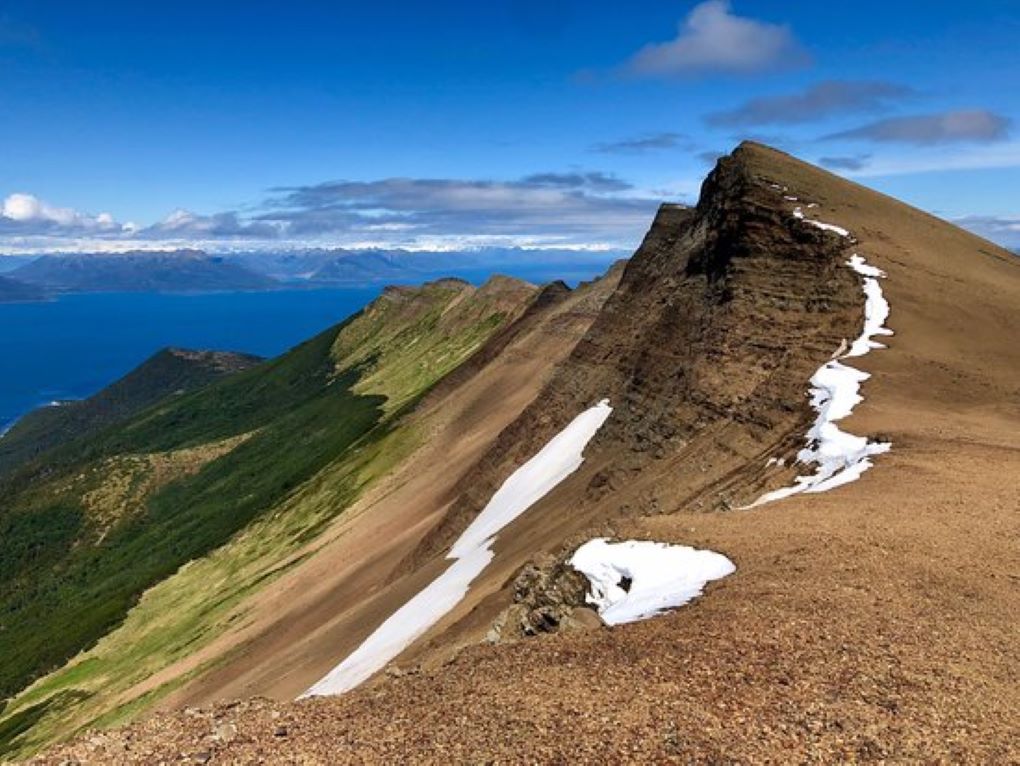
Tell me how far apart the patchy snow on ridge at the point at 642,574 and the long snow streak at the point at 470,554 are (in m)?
21.0

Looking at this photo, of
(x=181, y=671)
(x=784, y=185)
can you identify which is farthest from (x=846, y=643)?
(x=181, y=671)

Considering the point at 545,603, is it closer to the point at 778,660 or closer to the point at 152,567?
the point at 778,660

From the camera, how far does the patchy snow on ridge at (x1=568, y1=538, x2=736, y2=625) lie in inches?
814

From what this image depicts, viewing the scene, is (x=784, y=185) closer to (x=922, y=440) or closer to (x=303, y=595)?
(x=922, y=440)

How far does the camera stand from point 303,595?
81.6m

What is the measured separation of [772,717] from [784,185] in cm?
5464

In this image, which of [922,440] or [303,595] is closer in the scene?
[922,440]

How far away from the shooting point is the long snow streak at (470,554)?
4494 centimetres

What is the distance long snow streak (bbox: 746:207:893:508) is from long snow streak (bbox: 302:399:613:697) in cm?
2395

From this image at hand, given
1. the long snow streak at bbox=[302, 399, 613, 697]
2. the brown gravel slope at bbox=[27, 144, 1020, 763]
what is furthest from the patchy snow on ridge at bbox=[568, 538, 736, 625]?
the long snow streak at bbox=[302, 399, 613, 697]

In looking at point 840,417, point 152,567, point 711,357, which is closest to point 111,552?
point 152,567

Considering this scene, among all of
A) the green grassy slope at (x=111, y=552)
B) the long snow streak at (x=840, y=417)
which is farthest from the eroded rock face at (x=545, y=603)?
the green grassy slope at (x=111, y=552)

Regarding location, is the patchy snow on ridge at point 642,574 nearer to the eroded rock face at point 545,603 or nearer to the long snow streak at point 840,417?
the eroded rock face at point 545,603

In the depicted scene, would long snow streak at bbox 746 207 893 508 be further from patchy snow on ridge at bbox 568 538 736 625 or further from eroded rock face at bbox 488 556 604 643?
eroded rock face at bbox 488 556 604 643
